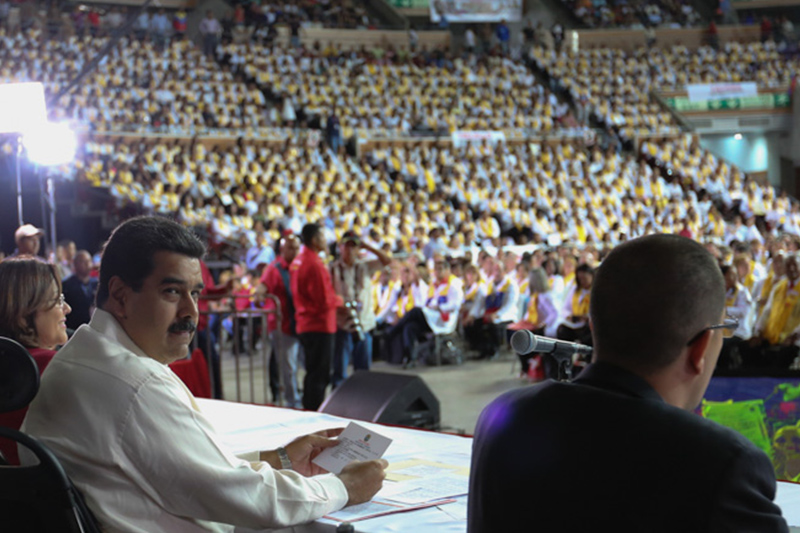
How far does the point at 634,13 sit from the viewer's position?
31391 millimetres

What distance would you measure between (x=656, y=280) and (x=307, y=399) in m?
5.98

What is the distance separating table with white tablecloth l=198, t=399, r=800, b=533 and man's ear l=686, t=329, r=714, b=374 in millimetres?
653

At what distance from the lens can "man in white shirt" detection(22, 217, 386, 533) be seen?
203cm

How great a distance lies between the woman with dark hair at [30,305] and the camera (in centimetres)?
290

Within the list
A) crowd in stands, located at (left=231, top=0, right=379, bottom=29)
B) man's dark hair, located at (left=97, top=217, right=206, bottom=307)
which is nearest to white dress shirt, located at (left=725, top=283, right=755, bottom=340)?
man's dark hair, located at (left=97, top=217, right=206, bottom=307)

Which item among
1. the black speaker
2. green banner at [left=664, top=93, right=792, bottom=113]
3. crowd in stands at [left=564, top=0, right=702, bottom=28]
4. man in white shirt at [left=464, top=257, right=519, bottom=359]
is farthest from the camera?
crowd in stands at [left=564, top=0, right=702, bottom=28]

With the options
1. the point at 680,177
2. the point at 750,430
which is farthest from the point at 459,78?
the point at 750,430

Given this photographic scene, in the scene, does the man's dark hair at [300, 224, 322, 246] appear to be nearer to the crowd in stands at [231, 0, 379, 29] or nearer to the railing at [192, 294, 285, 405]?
the railing at [192, 294, 285, 405]

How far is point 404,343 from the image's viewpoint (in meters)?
11.4

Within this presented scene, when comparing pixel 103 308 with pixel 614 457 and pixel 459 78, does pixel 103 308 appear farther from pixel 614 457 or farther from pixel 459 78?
pixel 459 78

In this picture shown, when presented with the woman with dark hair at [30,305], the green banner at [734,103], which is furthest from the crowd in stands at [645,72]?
the woman with dark hair at [30,305]

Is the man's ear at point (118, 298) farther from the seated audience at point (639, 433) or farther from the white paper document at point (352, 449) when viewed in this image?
the seated audience at point (639, 433)

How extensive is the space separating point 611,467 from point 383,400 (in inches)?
121

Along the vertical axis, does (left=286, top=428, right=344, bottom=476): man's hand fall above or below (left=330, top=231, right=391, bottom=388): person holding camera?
above
